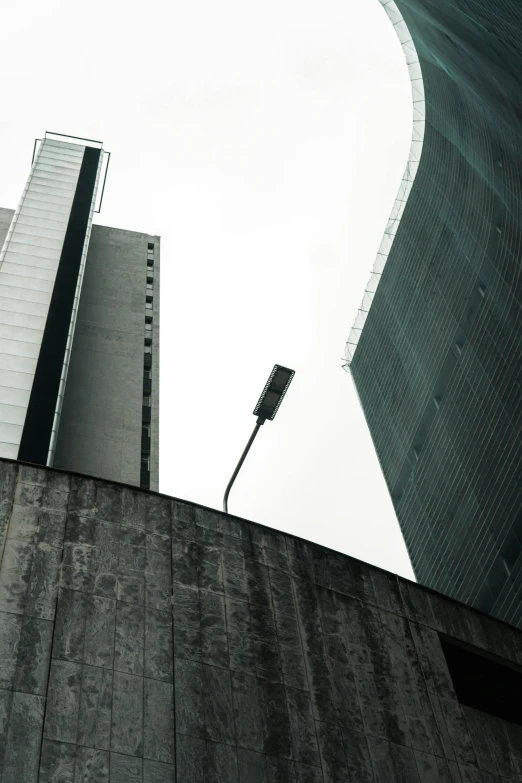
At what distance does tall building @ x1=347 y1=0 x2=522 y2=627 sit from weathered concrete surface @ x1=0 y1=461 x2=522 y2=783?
135ft

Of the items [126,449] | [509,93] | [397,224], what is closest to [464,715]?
[126,449]

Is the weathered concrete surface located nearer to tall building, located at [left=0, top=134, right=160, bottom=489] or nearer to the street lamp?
the street lamp

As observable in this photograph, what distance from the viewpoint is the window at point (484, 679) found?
2903cm

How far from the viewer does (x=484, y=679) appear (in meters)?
29.5

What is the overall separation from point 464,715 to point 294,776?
20.4 ft

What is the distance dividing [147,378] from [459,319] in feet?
84.7

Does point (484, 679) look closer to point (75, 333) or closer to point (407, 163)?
point (75, 333)

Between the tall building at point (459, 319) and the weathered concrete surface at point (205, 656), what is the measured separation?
135ft

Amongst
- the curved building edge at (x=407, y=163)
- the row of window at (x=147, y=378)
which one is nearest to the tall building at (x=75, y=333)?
the row of window at (x=147, y=378)

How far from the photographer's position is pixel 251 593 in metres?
25.6

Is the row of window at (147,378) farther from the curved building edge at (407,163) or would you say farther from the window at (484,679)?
the window at (484,679)

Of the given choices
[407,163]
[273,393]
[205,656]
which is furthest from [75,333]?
[205,656]

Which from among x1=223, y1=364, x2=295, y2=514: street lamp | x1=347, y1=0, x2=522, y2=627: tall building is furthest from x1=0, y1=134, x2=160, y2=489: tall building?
x1=223, y1=364, x2=295, y2=514: street lamp

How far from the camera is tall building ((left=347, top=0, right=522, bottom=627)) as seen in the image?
6606 cm
